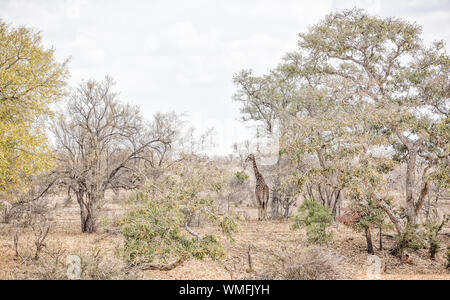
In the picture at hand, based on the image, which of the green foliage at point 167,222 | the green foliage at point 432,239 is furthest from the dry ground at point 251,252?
the green foliage at point 167,222

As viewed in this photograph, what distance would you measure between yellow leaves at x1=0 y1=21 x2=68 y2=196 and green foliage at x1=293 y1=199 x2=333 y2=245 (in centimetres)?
873

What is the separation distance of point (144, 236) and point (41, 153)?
413cm

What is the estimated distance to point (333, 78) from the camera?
1281 cm

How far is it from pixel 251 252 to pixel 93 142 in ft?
28.6

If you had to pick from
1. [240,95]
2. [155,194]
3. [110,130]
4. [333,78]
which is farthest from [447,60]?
[110,130]

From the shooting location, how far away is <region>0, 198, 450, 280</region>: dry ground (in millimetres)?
8992

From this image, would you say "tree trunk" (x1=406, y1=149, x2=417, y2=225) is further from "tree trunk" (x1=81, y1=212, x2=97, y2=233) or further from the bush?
"tree trunk" (x1=81, y1=212, x2=97, y2=233)

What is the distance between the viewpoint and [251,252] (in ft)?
40.8

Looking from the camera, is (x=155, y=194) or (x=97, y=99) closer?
(x=155, y=194)

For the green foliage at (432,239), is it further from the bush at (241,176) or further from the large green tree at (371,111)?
the bush at (241,176)

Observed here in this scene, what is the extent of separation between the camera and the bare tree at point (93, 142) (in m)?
15.4

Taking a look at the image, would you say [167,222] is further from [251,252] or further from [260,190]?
[260,190]
